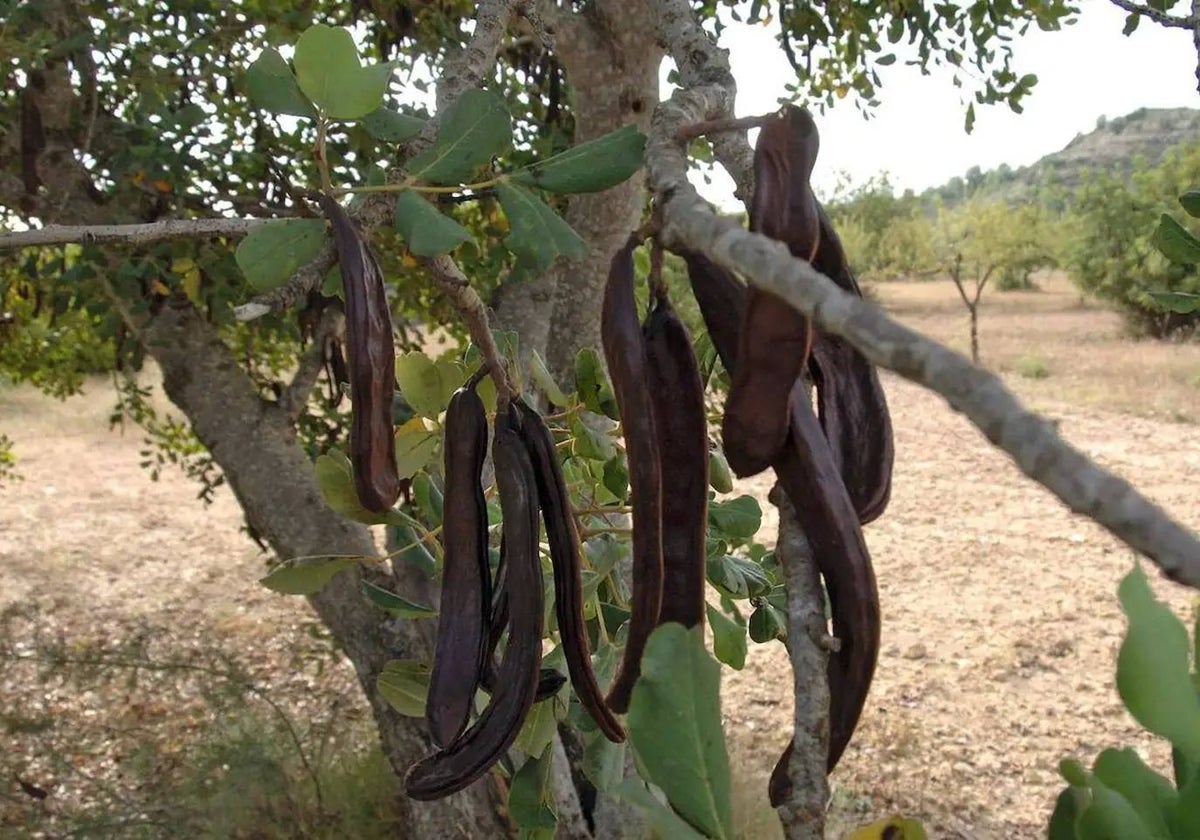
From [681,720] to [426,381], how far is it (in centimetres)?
55

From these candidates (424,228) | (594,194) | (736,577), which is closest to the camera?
(424,228)

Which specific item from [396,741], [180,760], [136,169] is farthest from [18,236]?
[180,760]

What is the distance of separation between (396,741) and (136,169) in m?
1.36

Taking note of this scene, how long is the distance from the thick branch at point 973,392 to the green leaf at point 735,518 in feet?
2.43

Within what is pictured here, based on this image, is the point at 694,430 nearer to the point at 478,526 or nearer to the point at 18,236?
the point at 478,526

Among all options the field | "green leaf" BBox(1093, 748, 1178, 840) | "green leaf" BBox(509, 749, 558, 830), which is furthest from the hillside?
"green leaf" BBox(1093, 748, 1178, 840)

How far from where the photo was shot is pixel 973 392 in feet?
0.90

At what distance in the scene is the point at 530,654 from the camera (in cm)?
67

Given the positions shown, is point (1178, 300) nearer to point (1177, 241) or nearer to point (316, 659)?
point (1177, 241)

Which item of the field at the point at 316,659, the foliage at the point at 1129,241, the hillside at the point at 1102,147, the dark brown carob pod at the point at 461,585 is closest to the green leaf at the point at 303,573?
the dark brown carob pod at the point at 461,585

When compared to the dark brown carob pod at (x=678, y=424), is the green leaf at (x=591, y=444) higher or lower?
lower

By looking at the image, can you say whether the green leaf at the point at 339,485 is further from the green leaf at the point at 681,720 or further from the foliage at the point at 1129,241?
the foliage at the point at 1129,241

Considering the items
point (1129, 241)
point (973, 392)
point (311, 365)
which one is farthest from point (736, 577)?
point (1129, 241)

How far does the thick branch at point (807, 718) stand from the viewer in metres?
0.44
